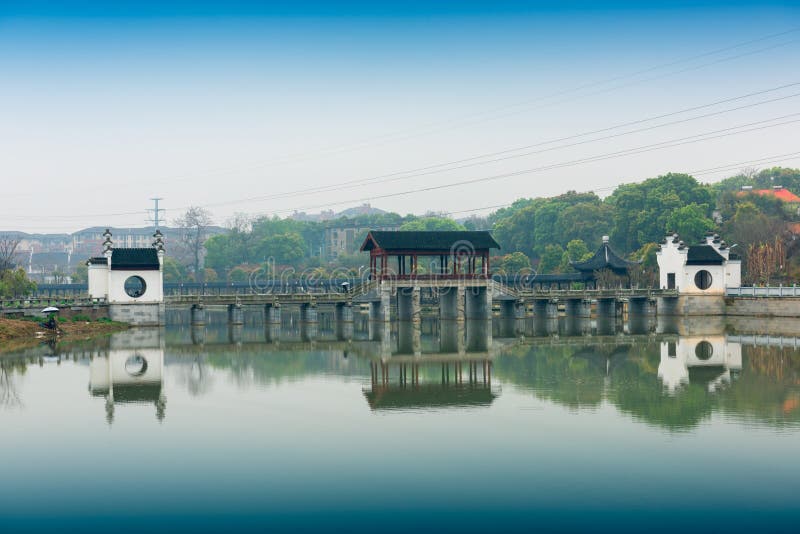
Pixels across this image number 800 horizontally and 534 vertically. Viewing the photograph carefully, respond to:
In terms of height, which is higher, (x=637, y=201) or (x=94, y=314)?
(x=637, y=201)

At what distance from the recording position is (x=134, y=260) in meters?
63.3

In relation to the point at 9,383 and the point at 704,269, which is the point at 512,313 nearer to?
the point at 704,269

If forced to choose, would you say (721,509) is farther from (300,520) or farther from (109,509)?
(109,509)

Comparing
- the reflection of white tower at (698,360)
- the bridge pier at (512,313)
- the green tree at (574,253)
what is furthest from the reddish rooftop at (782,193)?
the reflection of white tower at (698,360)

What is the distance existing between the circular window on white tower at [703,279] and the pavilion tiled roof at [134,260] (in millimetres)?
43820

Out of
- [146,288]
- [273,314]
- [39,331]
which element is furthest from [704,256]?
[39,331]

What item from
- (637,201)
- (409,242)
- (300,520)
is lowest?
(300,520)

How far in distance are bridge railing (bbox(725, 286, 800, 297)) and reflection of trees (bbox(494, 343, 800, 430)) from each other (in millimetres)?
22481

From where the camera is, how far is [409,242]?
6662cm

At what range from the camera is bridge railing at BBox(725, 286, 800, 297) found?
66875 millimetres

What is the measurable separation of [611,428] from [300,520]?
1092 cm

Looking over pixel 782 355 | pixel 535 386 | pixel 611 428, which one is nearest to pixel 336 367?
pixel 535 386

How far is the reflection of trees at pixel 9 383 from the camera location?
29.6 metres

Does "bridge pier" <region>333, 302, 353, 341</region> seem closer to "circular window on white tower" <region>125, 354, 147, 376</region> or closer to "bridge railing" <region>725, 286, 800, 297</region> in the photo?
"circular window on white tower" <region>125, 354, 147, 376</region>
